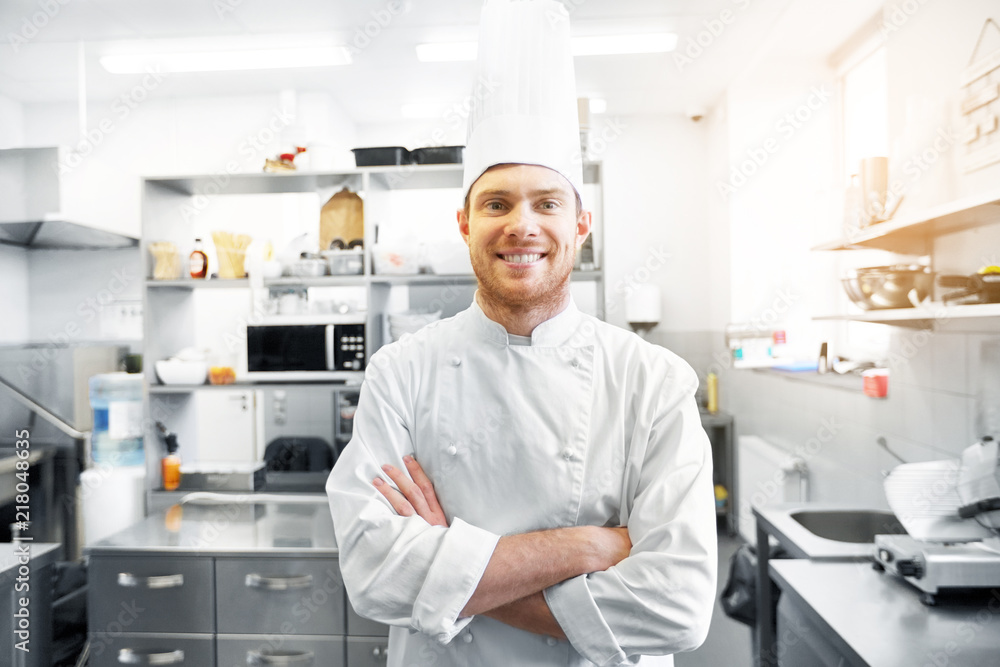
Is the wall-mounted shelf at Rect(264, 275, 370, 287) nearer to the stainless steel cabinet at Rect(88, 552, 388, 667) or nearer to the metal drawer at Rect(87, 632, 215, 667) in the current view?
the stainless steel cabinet at Rect(88, 552, 388, 667)

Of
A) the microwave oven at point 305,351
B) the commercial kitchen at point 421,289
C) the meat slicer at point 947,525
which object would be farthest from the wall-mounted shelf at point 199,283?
the meat slicer at point 947,525

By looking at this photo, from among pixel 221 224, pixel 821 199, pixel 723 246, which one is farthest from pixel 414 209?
pixel 821 199

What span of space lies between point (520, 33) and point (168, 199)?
2.03 metres

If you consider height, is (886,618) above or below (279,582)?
above

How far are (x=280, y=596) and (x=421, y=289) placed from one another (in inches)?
51.2

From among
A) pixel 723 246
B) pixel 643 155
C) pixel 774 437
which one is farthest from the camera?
pixel 643 155

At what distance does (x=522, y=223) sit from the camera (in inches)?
40.7

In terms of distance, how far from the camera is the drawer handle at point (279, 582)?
1937mm

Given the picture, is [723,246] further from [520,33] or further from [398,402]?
[398,402]

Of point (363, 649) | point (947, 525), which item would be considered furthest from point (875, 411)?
point (363, 649)

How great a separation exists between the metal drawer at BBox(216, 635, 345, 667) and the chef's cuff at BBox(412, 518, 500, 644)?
48.0 inches

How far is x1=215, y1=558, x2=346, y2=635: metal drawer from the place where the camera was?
6.34 ft

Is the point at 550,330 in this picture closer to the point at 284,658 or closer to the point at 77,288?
the point at 284,658

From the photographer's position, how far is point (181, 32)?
10.0 ft
